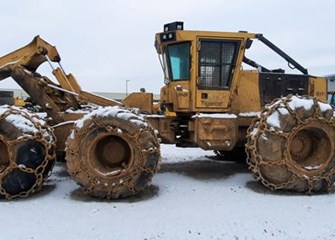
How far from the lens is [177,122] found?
22.4ft

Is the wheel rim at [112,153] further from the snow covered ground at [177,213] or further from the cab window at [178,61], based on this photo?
the cab window at [178,61]

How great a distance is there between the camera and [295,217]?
444 cm

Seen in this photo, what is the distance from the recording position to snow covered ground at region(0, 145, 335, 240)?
3932 mm

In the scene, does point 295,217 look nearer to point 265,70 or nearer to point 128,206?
point 128,206

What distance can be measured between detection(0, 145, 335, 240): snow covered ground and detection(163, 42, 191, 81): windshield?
1.73m

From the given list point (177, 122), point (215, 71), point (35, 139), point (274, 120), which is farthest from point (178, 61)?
point (35, 139)

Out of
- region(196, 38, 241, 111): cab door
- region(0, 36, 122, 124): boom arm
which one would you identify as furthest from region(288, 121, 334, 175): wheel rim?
region(0, 36, 122, 124): boom arm

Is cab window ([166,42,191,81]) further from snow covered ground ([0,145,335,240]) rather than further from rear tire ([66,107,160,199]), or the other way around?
snow covered ground ([0,145,335,240])

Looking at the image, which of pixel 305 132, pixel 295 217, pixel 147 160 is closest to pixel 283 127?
pixel 305 132

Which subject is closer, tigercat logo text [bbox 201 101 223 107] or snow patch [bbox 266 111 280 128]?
snow patch [bbox 266 111 280 128]

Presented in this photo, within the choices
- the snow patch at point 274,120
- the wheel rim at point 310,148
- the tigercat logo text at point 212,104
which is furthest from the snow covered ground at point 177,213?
the tigercat logo text at point 212,104

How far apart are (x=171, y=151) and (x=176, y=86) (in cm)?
337

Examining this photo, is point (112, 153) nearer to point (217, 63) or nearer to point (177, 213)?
point (177, 213)

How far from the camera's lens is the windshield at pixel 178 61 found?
21.6 feet
